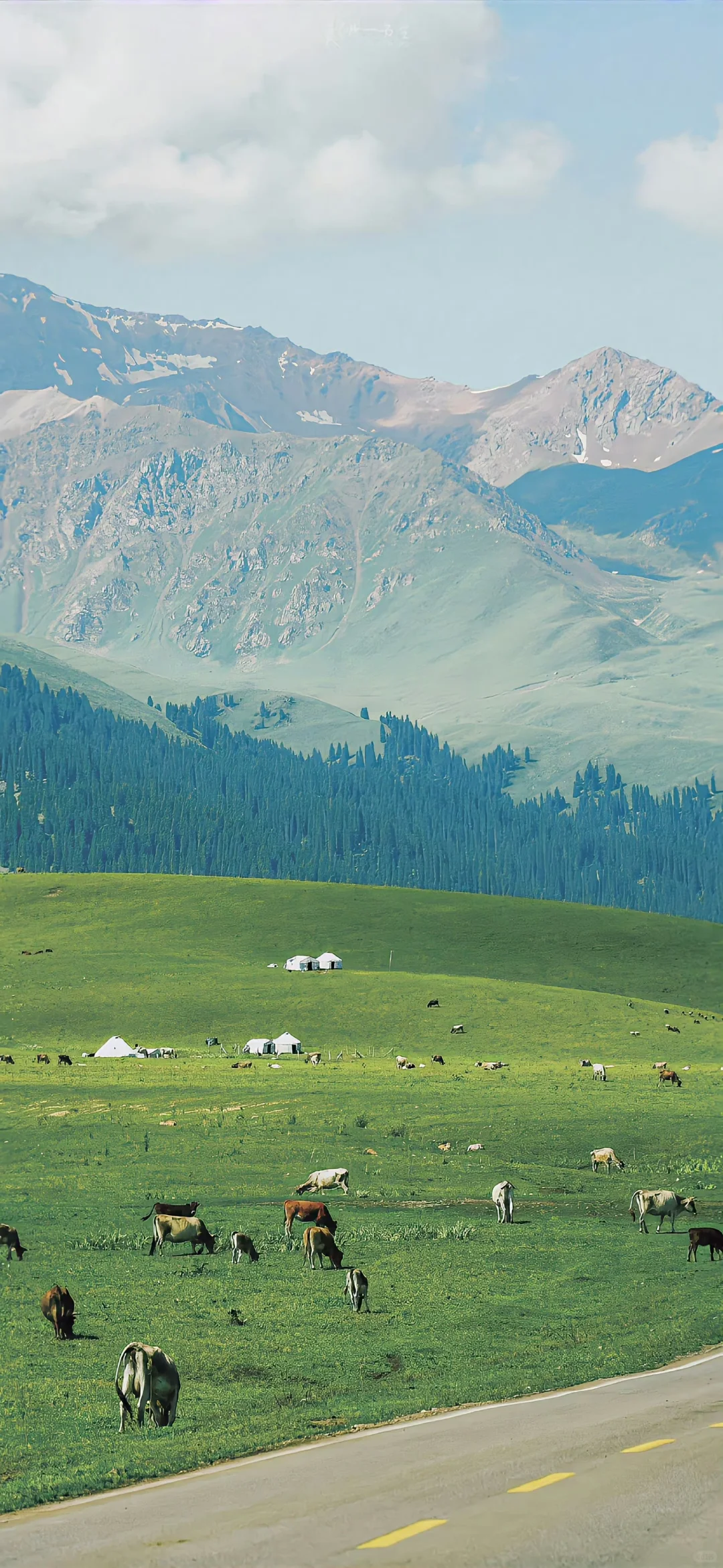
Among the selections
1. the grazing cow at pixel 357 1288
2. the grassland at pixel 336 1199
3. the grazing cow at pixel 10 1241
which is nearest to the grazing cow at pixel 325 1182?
the grassland at pixel 336 1199

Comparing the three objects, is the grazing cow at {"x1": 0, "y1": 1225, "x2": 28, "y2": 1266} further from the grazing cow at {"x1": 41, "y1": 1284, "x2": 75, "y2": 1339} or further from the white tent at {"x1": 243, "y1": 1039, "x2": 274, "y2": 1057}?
the white tent at {"x1": 243, "y1": 1039, "x2": 274, "y2": 1057}

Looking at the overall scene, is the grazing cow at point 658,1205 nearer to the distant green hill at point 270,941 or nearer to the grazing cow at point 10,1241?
the grazing cow at point 10,1241

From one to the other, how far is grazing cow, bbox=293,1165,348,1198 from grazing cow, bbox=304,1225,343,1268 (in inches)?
415

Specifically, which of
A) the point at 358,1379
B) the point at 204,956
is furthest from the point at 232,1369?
the point at 204,956

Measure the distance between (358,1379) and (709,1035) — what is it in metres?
86.8

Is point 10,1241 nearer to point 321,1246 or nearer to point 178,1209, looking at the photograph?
point 178,1209

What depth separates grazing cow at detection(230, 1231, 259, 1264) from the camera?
36562mm

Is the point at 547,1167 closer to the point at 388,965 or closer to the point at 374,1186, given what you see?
the point at 374,1186

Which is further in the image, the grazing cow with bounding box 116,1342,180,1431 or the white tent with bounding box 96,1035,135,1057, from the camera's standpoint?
the white tent with bounding box 96,1035,135,1057

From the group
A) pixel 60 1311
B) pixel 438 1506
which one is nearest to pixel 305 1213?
pixel 60 1311

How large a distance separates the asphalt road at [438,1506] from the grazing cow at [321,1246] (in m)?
14.3

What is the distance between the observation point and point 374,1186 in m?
49.5

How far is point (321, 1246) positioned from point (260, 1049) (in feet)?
202

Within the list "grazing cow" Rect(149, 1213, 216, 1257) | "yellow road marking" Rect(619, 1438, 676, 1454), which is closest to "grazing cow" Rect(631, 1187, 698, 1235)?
"grazing cow" Rect(149, 1213, 216, 1257)
